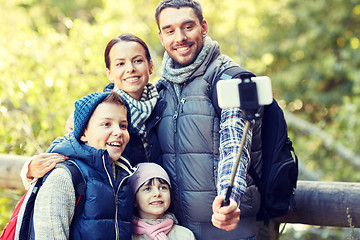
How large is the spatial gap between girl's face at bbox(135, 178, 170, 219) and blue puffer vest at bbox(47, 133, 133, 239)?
138mm

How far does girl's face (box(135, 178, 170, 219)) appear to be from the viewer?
2.64 m

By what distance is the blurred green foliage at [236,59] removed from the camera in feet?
17.7

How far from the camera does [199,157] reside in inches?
103

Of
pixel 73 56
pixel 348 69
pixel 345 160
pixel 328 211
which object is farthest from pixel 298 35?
pixel 328 211

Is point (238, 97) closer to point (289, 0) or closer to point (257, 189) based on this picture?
point (257, 189)

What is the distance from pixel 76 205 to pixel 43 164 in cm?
28

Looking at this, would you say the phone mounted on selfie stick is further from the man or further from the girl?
the girl

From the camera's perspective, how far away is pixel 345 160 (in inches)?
324

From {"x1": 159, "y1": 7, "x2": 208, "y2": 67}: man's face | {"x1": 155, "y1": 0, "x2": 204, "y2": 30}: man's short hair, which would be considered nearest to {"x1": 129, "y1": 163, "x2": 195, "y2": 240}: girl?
{"x1": 159, "y1": 7, "x2": 208, "y2": 67}: man's face

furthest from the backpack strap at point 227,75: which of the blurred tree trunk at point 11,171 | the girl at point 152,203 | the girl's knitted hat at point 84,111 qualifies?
the blurred tree trunk at point 11,171

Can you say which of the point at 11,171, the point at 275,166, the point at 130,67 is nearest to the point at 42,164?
the point at 130,67

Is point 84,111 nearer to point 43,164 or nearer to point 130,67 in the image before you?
point 43,164

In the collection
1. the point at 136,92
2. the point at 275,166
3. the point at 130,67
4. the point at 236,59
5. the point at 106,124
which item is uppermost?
the point at 236,59

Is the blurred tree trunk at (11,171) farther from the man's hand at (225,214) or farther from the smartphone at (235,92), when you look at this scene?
the smartphone at (235,92)
